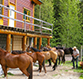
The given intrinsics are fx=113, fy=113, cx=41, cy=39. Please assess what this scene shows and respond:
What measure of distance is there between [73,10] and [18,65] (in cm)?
1793

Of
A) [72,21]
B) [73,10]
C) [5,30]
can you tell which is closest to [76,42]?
[72,21]

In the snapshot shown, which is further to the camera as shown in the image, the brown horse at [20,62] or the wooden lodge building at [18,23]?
the wooden lodge building at [18,23]

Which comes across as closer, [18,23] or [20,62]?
[20,62]

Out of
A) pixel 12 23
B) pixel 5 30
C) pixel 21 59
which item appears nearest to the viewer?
pixel 21 59

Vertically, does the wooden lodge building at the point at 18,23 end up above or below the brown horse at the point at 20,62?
above

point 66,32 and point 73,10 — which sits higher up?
point 73,10

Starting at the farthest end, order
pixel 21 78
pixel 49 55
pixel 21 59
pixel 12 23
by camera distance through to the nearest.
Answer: pixel 12 23 < pixel 49 55 < pixel 21 78 < pixel 21 59

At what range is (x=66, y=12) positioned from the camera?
2173 centimetres

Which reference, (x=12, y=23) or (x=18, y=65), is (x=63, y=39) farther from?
(x=18, y=65)

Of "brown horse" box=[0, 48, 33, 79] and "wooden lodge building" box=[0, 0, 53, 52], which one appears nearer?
"brown horse" box=[0, 48, 33, 79]

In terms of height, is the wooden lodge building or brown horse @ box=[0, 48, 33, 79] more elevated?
the wooden lodge building

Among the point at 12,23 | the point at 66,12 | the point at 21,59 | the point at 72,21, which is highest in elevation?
the point at 66,12

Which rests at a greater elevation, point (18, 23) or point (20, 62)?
point (18, 23)

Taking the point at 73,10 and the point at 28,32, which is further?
the point at 73,10
